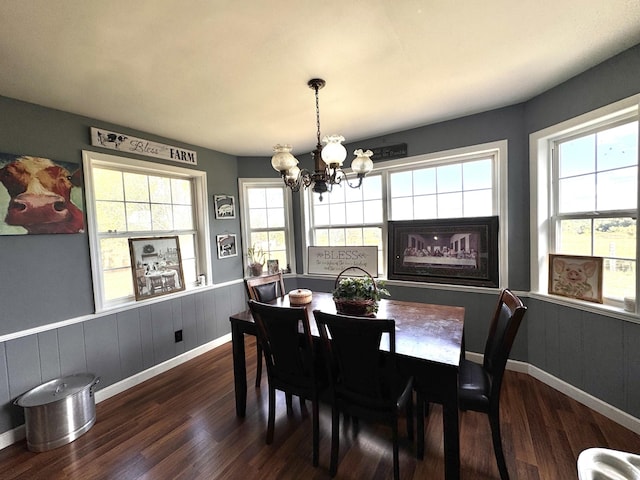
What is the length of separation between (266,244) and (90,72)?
258cm

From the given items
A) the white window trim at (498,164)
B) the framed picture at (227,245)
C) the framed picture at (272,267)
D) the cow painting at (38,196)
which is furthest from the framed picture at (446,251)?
the cow painting at (38,196)

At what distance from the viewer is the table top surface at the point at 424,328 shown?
4.77ft

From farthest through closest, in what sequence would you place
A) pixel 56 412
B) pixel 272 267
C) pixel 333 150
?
pixel 272 267 → pixel 56 412 → pixel 333 150

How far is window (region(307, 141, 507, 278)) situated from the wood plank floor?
1.25 metres

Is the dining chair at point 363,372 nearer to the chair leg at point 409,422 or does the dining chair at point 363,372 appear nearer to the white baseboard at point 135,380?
the chair leg at point 409,422

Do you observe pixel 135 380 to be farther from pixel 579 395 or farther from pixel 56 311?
pixel 579 395

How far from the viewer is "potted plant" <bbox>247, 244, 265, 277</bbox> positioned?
371 centimetres

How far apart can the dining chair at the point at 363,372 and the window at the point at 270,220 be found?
251cm

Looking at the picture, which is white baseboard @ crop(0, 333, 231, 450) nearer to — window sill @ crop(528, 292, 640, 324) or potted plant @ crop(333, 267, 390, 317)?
potted plant @ crop(333, 267, 390, 317)

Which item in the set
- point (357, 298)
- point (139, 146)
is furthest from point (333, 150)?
point (139, 146)

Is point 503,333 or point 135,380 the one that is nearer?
point 503,333

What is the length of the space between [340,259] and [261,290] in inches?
50.1

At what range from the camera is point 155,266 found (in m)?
2.92

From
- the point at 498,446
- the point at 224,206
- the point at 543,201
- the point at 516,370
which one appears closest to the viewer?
the point at 498,446
